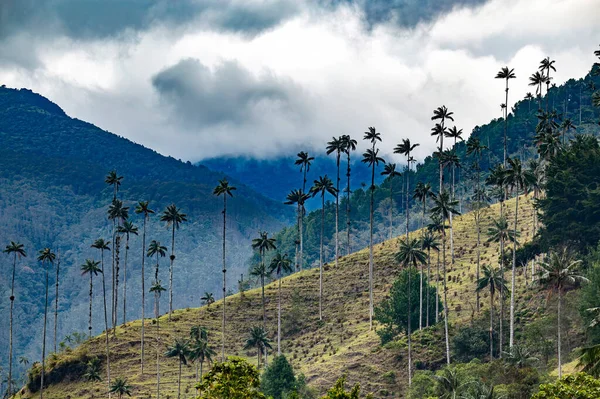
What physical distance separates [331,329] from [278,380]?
36524 millimetres

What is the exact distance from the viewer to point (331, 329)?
151250 mm

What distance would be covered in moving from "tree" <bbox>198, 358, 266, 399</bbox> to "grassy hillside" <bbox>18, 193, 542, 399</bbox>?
236 ft

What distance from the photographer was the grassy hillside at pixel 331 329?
127 meters

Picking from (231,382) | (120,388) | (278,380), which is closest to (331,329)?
(278,380)

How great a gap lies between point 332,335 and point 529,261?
123ft

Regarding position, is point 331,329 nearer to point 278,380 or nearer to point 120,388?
point 278,380

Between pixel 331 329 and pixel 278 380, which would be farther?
pixel 331 329

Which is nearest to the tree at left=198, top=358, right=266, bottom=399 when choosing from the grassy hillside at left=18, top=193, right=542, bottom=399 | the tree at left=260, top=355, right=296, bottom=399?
the tree at left=260, top=355, right=296, bottom=399

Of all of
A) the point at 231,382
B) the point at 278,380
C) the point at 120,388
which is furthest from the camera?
the point at 120,388

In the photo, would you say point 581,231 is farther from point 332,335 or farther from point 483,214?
point 483,214

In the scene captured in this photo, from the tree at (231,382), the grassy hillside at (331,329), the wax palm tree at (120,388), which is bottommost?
the wax palm tree at (120,388)

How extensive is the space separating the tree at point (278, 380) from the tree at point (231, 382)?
222ft

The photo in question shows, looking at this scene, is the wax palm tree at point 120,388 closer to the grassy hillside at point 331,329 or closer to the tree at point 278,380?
the grassy hillside at point 331,329

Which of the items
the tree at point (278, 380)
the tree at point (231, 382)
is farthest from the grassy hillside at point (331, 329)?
the tree at point (231, 382)
